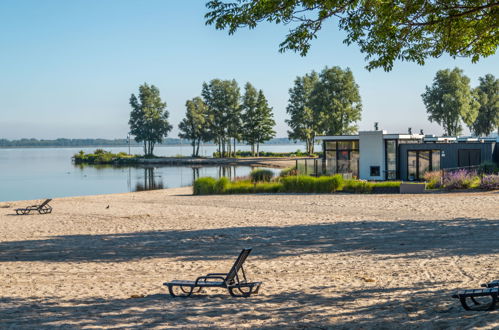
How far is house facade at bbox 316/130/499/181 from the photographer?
30.8 m

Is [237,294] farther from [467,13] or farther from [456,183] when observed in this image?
[456,183]

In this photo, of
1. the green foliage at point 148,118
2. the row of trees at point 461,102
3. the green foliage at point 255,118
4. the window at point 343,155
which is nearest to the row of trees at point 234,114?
the green foliage at point 255,118

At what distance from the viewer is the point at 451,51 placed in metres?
9.76

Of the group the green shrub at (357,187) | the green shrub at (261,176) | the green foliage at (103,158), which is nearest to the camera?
the green shrub at (357,187)

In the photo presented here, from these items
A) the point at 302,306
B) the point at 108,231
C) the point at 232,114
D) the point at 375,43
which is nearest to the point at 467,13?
the point at 375,43

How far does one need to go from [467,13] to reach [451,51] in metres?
2.00

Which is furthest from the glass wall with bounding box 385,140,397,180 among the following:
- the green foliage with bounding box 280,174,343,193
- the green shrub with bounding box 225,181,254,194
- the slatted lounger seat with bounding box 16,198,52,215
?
the slatted lounger seat with bounding box 16,198,52,215

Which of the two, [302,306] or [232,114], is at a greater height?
[232,114]

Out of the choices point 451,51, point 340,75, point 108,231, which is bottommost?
point 108,231

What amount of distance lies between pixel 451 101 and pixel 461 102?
1.25m

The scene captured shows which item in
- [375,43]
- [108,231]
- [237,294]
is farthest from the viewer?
[108,231]

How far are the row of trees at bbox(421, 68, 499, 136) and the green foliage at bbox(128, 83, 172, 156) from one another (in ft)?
157

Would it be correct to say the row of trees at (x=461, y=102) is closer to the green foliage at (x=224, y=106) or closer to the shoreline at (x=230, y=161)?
the shoreline at (x=230, y=161)

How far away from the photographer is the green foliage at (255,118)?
278 ft
